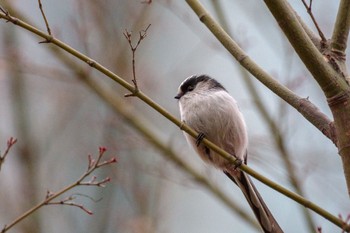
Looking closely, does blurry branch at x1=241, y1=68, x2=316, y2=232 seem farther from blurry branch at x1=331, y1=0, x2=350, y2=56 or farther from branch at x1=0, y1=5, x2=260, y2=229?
blurry branch at x1=331, y1=0, x2=350, y2=56

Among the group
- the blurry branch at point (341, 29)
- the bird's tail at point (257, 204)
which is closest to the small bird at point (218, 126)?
the bird's tail at point (257, 204)

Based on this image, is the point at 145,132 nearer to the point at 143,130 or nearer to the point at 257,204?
the point at 143,130

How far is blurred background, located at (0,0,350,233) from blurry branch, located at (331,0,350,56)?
129cm

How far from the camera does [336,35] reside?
2439 millimetres

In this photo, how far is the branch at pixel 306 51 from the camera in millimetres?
2275

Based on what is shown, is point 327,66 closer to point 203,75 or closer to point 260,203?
point 260,203

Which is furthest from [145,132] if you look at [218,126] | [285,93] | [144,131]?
[285,93]

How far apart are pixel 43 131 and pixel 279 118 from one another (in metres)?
2.06

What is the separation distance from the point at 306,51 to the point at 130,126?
218cm

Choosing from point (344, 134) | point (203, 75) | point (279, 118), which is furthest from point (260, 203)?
point (344, 134)

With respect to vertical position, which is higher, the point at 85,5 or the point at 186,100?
the point at 85,5

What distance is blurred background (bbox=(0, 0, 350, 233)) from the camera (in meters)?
4.04

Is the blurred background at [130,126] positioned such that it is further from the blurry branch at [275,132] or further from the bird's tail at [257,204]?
the bird's tail at [257,204]

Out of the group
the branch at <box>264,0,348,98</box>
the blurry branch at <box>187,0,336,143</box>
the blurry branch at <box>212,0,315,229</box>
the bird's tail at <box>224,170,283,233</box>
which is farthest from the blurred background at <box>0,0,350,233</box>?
the branch at <box>264,0,348,98</box>
